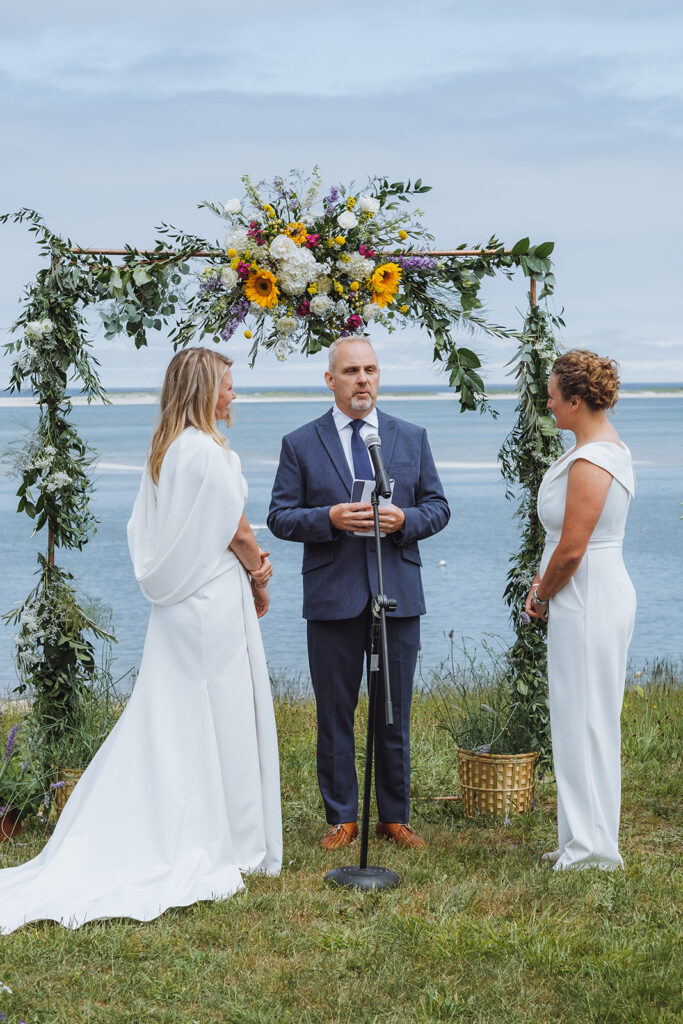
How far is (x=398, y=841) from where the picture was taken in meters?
4.55

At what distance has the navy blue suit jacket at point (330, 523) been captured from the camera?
4371 mm

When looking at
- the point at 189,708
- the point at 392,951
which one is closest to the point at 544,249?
the point at 189,708

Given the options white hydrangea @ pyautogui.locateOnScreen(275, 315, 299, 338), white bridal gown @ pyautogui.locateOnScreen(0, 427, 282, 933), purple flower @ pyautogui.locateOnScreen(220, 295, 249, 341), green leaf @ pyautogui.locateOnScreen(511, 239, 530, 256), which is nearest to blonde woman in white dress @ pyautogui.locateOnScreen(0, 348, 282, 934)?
white bridal gown @ pyautogui.locateOnScreen(0, 427, 282, 933)

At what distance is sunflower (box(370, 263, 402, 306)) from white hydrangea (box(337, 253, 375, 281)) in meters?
0.06

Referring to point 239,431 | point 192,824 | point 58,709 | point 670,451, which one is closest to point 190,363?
point 192,824

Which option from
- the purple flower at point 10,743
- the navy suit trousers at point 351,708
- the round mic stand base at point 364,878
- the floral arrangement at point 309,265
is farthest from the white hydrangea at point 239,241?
the round mic stand base at point 364,878

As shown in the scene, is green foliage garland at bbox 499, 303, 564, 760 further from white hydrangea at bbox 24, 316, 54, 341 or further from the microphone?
white hydrangea at bbox 24, 316, 54, 341

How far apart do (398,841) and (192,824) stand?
39.3 inches

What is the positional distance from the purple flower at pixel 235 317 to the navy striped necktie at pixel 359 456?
872 millimetres

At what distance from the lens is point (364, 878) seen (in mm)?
3982

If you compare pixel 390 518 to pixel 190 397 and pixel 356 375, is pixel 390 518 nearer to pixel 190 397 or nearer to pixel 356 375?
pixel 356 375

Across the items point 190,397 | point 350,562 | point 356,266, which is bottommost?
point 350,562

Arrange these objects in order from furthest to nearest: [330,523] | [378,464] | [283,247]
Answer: [283,247] → [330,523] → [378,464]

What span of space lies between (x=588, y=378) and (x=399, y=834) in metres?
2.04
